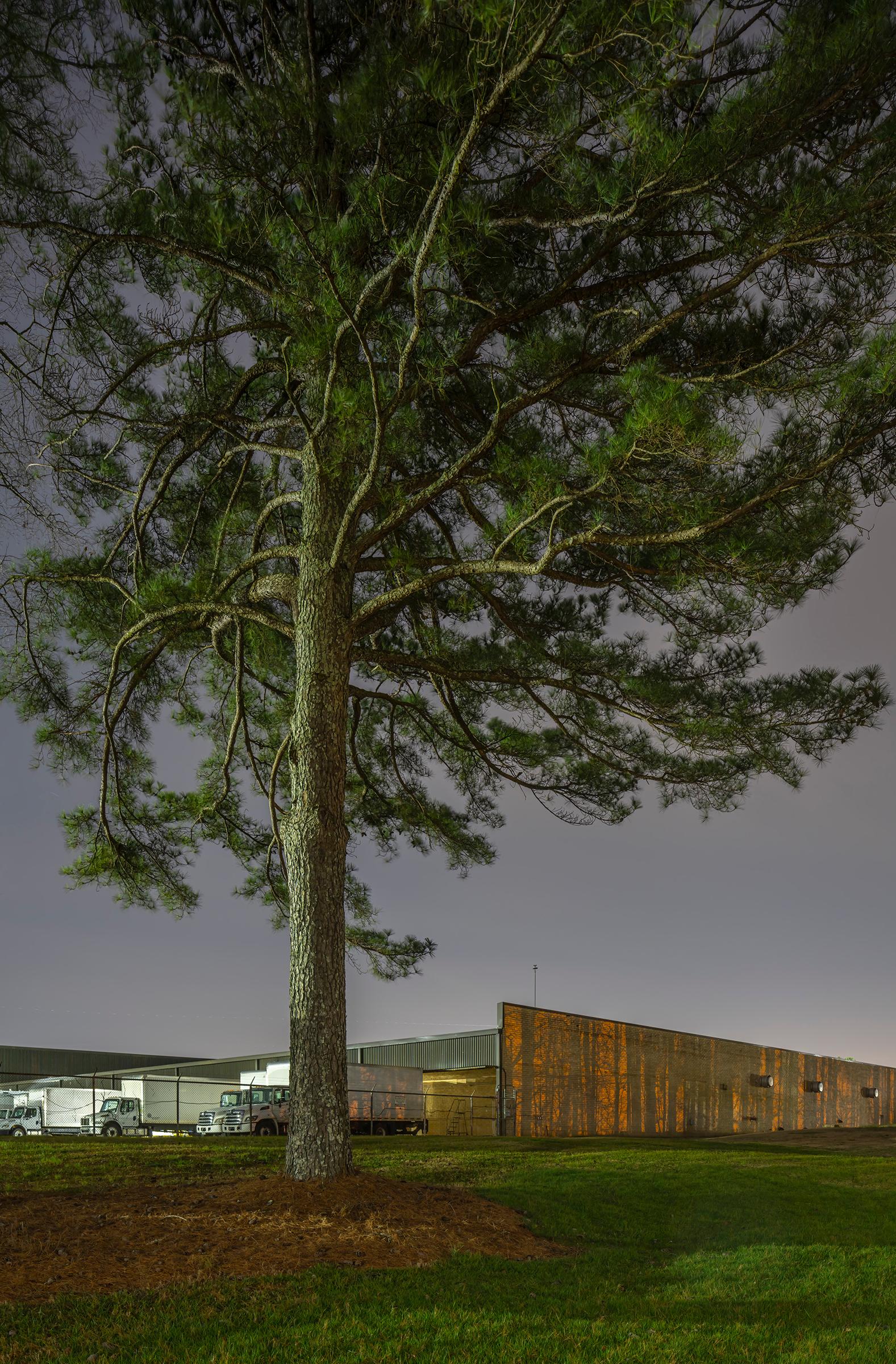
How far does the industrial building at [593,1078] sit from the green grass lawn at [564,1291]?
1270 cm

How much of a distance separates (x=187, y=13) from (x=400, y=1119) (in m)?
23.1

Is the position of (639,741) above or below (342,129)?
below

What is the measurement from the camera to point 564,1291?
21.7ft

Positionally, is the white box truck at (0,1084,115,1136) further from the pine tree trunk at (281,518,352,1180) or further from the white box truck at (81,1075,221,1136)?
the pine tree trunk at (281,518,352,1180)

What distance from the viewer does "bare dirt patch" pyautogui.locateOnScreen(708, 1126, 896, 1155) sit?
2233cm

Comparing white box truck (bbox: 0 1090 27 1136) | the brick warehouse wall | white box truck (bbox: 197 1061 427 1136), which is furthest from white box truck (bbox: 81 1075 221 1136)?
the brick warehouse wall

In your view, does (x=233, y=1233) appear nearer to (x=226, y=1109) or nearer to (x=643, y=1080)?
(x=226, y=1109)

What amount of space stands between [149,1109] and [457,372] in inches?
1041

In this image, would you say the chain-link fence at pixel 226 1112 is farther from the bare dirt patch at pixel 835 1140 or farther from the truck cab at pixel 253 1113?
the bare dirt patch at pixel 835 1140

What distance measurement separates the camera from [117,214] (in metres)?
9.23

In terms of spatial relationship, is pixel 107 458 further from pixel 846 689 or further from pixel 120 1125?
pixel 120 1125

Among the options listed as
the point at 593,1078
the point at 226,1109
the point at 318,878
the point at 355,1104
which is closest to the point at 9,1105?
the point at 226,1109

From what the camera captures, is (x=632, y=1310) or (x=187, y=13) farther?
(x=187, y=13)

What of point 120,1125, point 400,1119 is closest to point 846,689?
point 400,1119
